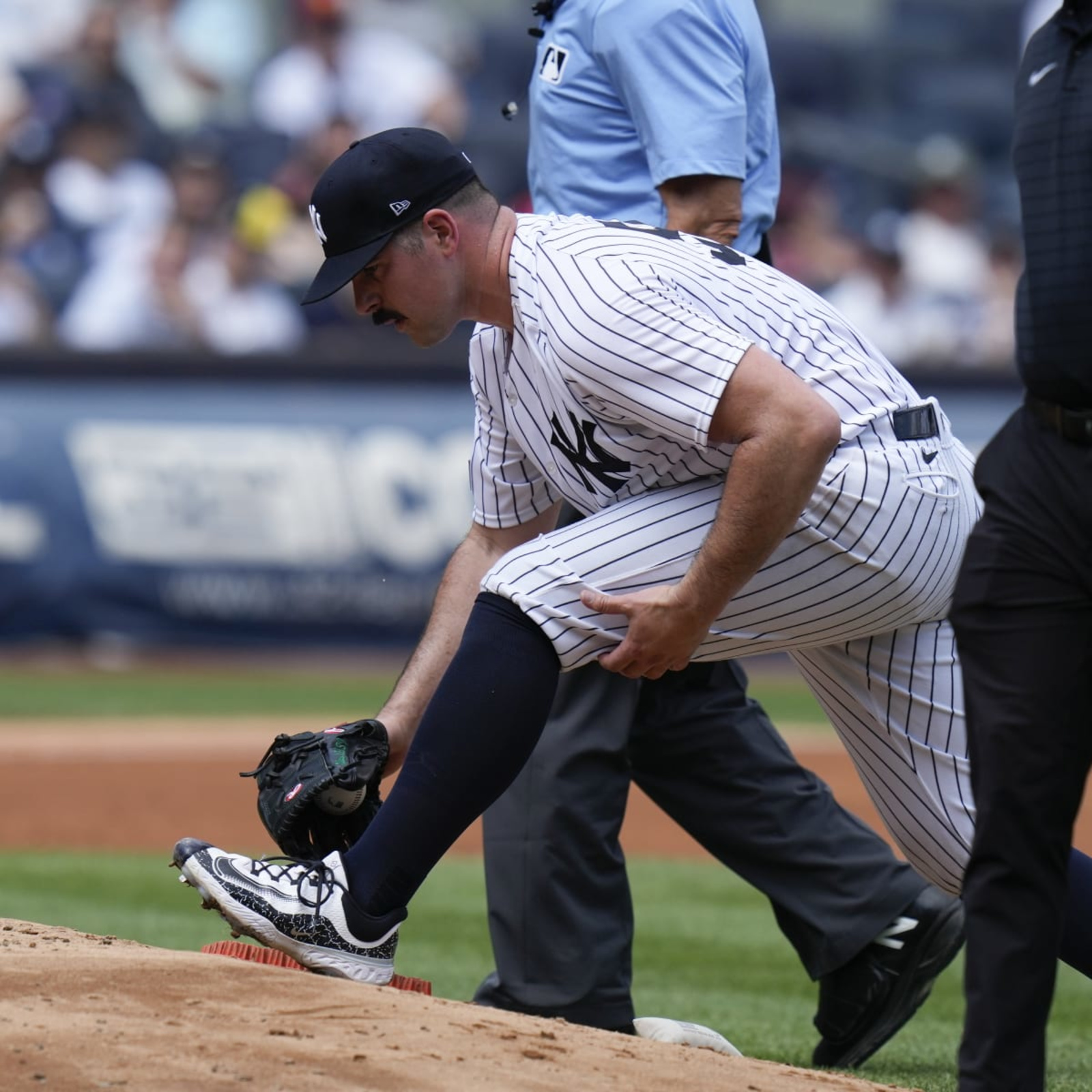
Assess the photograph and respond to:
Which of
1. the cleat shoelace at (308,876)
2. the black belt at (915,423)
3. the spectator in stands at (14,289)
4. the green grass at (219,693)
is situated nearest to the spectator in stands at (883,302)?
the green grass at (219,693)

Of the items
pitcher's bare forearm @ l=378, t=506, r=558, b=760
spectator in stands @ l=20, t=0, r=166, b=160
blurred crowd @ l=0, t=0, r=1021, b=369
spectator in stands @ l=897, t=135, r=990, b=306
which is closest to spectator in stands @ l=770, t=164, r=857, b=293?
blurred crowd @ l=0, t=0, r=1021, b=369

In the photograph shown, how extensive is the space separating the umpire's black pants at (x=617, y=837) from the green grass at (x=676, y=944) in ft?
1.17

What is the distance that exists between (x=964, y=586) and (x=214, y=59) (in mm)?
13029

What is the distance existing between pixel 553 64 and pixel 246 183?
10.1 m

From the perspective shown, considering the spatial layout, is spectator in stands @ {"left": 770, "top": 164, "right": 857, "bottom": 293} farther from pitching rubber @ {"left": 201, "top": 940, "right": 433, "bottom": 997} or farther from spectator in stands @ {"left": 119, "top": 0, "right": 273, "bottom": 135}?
pitching rubber @ {"left": 201, "top": 940, "right": 433, "bottom": 997}

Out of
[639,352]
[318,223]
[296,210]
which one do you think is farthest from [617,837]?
[296,210]

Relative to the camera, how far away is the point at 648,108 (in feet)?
12.9

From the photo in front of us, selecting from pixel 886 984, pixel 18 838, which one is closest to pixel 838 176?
pixel 18 838

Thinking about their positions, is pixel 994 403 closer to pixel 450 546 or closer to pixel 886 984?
pixel 450 546

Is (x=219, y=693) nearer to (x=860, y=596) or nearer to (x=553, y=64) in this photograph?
(x=553, y=64)

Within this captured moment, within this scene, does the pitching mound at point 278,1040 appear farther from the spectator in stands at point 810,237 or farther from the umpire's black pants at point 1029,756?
the spectator in stands at point 810,237

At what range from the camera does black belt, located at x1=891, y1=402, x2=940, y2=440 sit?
10.7 ft

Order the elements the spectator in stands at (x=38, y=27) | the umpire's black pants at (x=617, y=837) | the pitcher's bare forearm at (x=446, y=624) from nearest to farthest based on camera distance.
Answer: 1. the pitcher's bare forearm at (x=446, y=624)
2. the umpire's black pants at (x=617, y=837)
3. the spectator in stands at (x=38, y=27)

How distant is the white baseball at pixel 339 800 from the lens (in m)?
3.34
